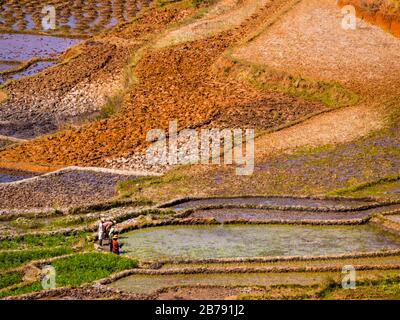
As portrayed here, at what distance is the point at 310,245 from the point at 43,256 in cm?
724

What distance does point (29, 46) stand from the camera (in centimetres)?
5494

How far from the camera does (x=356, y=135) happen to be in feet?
125

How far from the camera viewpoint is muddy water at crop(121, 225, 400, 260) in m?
28.5

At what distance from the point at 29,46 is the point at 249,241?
2866cm

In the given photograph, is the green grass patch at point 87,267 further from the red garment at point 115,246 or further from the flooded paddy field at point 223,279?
the flooded paddy field at point 223,279

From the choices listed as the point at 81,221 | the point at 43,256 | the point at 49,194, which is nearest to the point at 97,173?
the point at 49,194

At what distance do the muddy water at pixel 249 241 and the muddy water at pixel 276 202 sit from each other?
1.81 meters

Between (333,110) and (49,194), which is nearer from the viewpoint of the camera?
(49,194)

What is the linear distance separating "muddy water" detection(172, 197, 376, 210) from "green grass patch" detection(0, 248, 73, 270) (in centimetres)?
532
